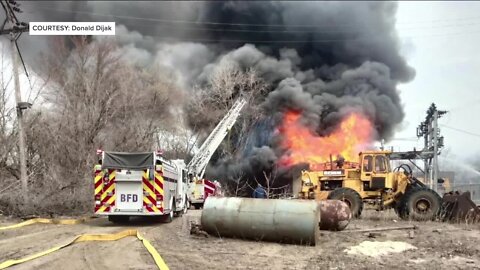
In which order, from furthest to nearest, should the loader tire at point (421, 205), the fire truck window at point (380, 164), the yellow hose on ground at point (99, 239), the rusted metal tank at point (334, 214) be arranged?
1. the fire truck window at point (380, 164)
2. the loader tire at point (421, 205)
3. the rusted metal tank at point (334, 214)
4. the yellow hose on ground at point (99, 239)

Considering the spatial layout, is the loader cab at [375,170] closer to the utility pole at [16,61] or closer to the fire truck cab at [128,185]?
the fire truck cab at [128,185]

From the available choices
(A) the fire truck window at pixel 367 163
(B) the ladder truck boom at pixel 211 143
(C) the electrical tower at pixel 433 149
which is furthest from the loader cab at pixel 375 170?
(C) the electrical tower at pixel 433 149

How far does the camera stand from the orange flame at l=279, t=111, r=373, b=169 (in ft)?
71.7

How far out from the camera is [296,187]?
888 inches

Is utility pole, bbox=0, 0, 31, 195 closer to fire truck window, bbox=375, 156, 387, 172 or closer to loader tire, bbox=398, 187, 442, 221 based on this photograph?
fire truck window, bbox=375, 156, 387, 172

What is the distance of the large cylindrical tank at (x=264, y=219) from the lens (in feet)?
33.8

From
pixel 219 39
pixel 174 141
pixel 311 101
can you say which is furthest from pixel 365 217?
pixel 174 141

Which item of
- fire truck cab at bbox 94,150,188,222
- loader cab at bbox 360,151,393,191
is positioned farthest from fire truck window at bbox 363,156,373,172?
fire truck cab at bbox 94,150,188,222

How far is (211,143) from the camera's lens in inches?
1139

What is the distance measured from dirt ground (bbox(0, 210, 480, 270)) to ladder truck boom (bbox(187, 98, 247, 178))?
15.3 meters

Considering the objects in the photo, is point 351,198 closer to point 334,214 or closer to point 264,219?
point 334,214

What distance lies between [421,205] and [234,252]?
9184 mm

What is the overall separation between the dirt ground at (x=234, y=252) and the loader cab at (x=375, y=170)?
4094mm

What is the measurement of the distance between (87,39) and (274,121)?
A: 12.4 m
